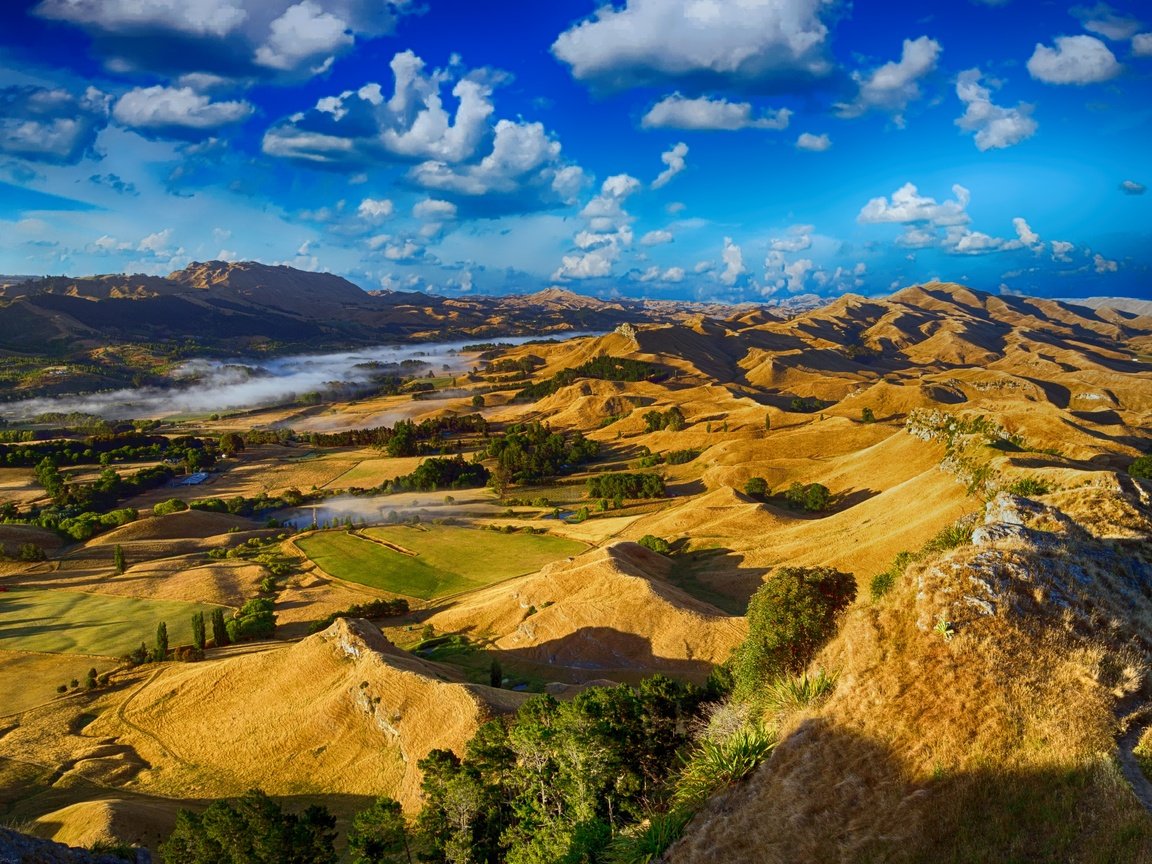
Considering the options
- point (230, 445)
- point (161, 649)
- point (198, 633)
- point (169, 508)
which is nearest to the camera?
point (161, 649)

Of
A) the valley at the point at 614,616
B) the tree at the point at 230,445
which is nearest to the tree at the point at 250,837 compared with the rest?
the valley at the point at 614,616

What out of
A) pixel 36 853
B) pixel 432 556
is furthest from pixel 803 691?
pixel 432 556

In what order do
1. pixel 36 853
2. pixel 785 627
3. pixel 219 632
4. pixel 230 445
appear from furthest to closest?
pixel 230 445, pixel 219 632, pixel 785 627, pixel 36 853

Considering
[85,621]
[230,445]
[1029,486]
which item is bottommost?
[85,621]

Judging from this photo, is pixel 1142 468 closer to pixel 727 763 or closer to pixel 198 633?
pixel 727 763

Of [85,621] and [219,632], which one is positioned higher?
[85,621]

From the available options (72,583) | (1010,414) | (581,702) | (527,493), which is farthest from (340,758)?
(1010,414)

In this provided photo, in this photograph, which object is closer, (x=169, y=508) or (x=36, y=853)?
(x=36, y=853)

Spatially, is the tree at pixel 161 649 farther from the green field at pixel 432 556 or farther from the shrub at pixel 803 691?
the shrub at pixel 803 691
